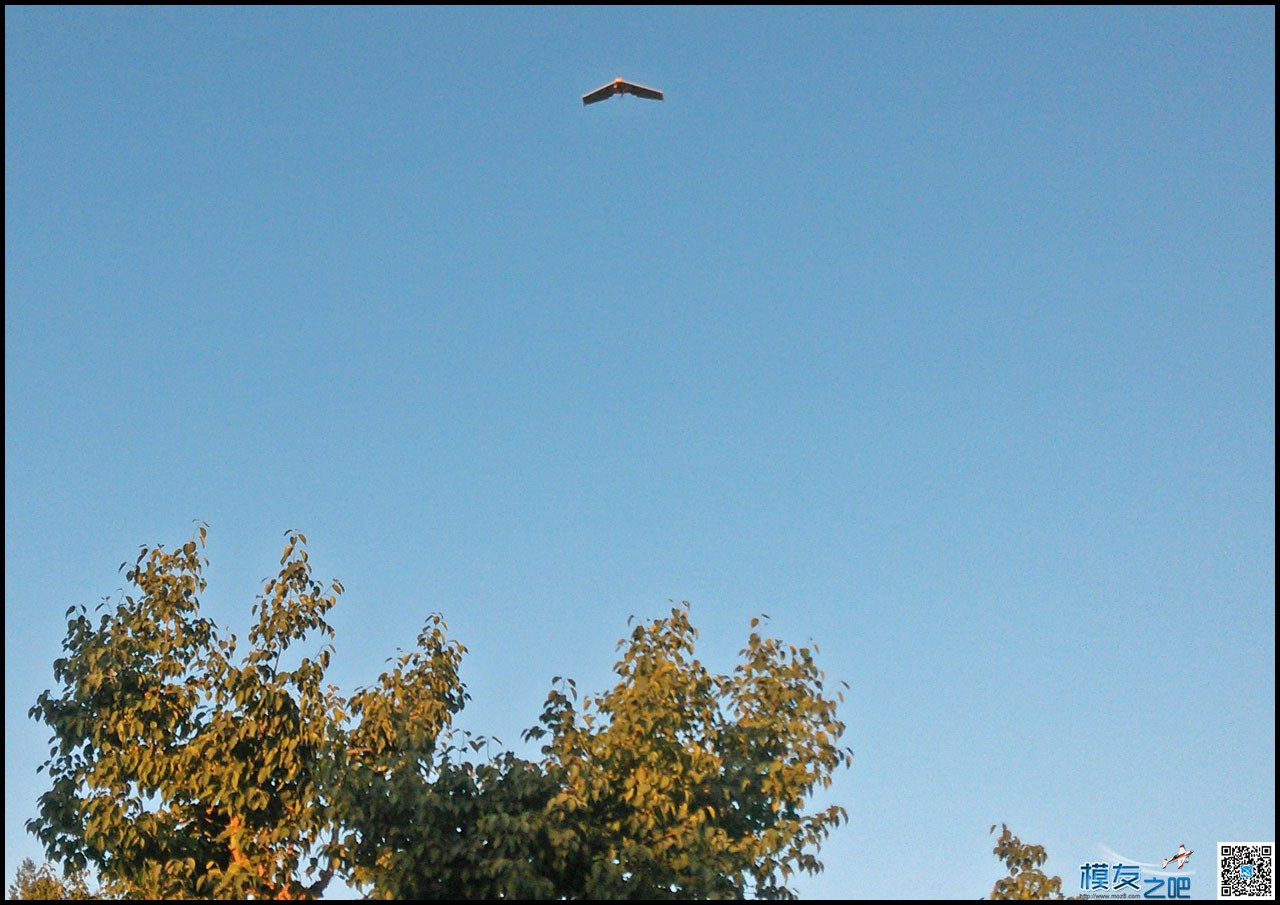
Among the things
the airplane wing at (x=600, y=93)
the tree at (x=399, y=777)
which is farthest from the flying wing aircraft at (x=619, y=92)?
the tree at (x=399, y=777)

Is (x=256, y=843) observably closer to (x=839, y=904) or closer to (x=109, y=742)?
(x=109, y=742)

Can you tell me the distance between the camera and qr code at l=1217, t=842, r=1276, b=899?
20359 millimetres

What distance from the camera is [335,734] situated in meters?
16.9

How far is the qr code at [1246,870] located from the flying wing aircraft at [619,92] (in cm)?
1533

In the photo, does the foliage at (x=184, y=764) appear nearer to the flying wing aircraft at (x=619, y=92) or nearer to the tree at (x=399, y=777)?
the tree at (x=399, y=777)

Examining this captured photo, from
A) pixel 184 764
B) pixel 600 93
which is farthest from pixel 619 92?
pixel 184 764

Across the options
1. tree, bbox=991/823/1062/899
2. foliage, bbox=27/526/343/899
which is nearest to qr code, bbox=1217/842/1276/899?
tree, bbox=991/823/1062/899

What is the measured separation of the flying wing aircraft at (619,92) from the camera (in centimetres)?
2412

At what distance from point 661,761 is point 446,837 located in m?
2.57

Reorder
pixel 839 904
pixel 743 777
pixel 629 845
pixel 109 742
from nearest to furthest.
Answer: pixel 839 904 → pixel 629 845 → pixel 743 777 → pixel 109 742

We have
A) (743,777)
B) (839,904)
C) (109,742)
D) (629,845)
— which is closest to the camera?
(839,904)

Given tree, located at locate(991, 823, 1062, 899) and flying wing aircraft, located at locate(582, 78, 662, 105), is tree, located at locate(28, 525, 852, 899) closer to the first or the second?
tree, located at locate(991, 823, 1062, 899)

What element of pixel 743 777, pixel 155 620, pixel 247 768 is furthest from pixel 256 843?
pixel 743 777

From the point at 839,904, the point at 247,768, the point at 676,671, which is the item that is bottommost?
the point at 839,904
